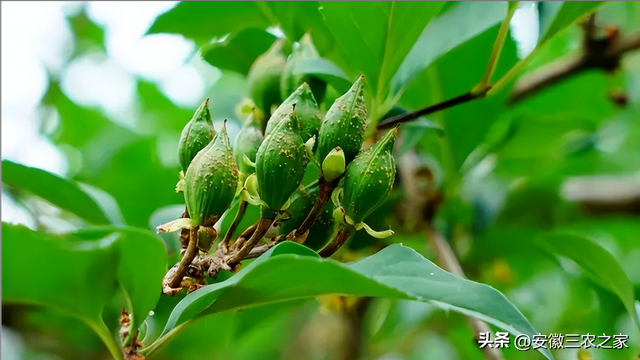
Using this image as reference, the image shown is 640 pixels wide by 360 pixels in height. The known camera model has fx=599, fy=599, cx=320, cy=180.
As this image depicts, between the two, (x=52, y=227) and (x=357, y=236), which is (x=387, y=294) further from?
(x=52, y=227)

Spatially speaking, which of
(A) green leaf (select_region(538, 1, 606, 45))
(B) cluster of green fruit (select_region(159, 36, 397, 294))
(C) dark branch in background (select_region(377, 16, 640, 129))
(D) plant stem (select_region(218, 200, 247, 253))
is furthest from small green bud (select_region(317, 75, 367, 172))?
(C) dark branch in background (select_region(377, 16, 640, 129))

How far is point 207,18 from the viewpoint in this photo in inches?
42.8

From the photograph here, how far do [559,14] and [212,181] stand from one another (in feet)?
2.10

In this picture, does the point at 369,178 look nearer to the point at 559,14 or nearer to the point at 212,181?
the point at 212,181

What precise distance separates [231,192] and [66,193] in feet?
1.58

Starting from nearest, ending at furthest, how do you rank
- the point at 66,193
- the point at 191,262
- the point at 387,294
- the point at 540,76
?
the point at 387,294 → the point at 191,262 → the point at 66,193 → the point at 540,76

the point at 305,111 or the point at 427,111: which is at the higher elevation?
the point at 305,111

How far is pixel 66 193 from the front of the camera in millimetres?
938

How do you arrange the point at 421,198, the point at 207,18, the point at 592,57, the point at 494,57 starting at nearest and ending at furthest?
the point at 494,57 < the point at 207,18 < the point at 421,198 < the point at 592,57

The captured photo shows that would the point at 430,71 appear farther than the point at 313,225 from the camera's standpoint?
Yes

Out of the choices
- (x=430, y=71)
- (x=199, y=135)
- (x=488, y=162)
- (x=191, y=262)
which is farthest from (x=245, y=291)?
(x=488, y=162)

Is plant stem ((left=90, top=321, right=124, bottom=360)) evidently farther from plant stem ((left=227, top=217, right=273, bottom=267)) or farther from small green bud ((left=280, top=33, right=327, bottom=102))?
small green bud ((left=280, top=33, right=327, bottom=102))

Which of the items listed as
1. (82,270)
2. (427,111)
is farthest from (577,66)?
(82,270)

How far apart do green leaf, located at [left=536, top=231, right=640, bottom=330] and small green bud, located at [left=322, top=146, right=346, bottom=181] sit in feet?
1.09
